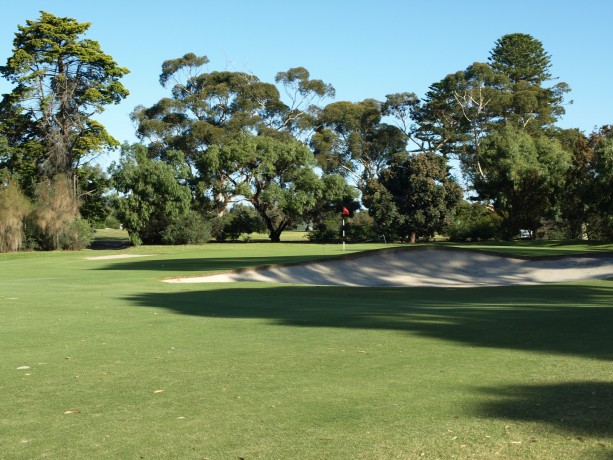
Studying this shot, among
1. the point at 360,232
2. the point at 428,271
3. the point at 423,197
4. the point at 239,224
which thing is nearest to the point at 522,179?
the point at 423,197

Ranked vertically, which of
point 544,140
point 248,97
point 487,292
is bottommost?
point 487,292

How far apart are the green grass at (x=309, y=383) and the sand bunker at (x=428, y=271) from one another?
13.1 m

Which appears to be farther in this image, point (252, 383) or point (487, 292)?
point (487, 292)

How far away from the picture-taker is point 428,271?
3091 centimetres

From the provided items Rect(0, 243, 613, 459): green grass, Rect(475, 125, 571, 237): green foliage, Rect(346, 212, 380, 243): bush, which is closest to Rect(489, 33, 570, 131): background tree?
Rect(475, 125, 571, 237): green foliage

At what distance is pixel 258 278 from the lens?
28766mm

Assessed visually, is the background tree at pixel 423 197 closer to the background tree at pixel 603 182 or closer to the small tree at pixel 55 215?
the background tree at pixel 603 182

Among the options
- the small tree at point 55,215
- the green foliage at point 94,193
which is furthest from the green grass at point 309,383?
the green foliage at point 94,193

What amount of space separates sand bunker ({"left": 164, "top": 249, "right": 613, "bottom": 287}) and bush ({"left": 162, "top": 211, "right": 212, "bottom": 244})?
3630 cm

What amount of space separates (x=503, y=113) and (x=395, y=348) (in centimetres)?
7887

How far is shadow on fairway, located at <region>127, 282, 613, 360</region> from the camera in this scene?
10.6m

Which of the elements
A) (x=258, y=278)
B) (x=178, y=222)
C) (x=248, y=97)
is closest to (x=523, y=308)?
(x=258, y=278)

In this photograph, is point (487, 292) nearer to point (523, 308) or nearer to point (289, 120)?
point (523, 308)

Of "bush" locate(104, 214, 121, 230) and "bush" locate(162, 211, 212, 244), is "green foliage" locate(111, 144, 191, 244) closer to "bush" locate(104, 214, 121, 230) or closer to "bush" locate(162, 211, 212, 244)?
"bush" locate(162, 211, 212, 244)
